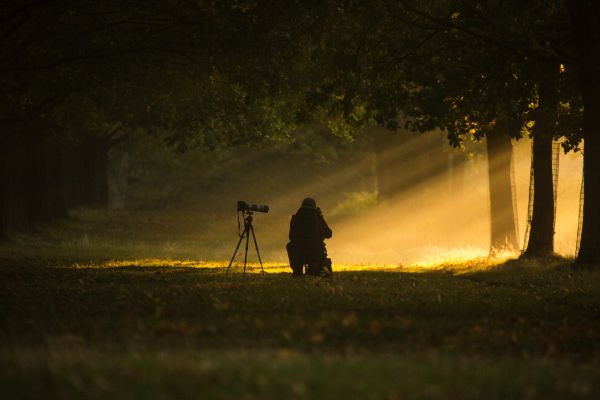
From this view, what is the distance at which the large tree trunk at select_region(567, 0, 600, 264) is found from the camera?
1917 centimetres

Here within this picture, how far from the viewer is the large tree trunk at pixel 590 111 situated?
62.9 feet

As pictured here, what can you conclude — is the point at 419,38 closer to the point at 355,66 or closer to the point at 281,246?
the point at 355,66

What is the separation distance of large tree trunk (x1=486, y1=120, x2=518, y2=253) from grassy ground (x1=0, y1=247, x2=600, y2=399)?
7924 mm

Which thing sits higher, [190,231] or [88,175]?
[88,175]

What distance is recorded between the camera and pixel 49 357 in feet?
25.6

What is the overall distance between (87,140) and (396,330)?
4309 cm

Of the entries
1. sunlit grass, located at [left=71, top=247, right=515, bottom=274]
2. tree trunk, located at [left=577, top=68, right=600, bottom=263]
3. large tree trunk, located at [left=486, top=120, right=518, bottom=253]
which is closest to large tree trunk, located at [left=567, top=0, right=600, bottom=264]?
tree trunk, located at [left=577, top=68, right=600, bottom=263]

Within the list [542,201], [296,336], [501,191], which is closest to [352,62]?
[542,201]

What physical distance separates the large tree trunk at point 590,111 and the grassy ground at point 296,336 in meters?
0.84

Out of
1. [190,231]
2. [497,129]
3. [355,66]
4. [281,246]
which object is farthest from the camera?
[190,231]

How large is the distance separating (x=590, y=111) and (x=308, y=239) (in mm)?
6704

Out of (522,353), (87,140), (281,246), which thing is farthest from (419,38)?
(87,140)

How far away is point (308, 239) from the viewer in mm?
19828

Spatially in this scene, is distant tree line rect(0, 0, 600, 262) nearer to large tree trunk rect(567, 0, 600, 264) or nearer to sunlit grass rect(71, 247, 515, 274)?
large tree trunk rect(567, 0, 600, 264)
